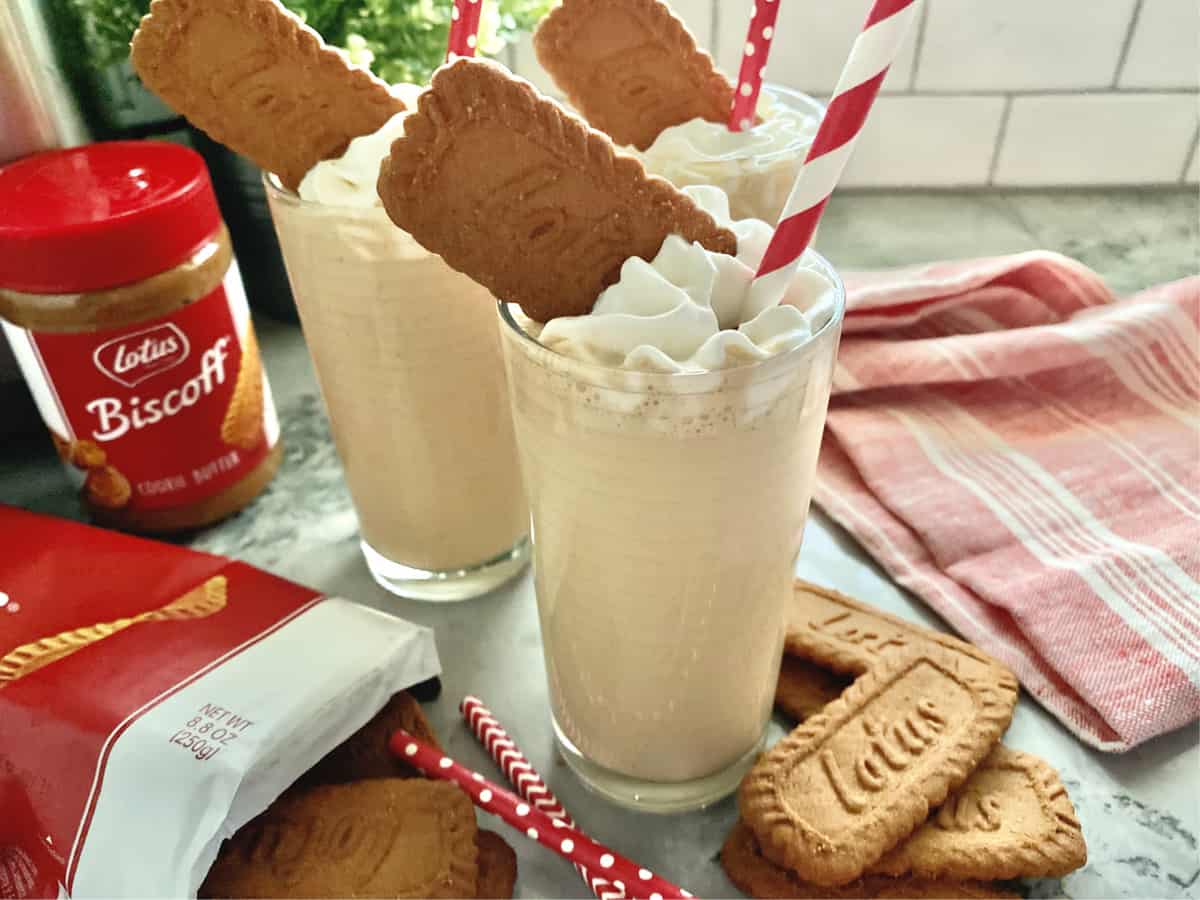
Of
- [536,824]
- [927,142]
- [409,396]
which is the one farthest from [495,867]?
[927,142]

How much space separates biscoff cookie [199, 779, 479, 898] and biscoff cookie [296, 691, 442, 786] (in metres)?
0.02

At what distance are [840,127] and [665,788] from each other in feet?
1.20

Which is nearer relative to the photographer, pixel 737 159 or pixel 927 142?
pixel 737 159

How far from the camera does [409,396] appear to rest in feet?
2.03

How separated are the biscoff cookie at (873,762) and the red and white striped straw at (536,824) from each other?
6 cm

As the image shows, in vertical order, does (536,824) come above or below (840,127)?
below

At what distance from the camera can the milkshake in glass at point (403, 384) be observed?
22.0 inches

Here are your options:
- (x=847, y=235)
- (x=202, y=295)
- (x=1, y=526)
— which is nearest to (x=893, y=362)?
(x=847, y=235)

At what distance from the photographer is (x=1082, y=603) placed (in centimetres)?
64

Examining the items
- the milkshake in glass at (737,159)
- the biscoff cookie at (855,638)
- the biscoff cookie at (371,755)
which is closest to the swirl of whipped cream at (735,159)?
the milkshake in glass at (737,159)

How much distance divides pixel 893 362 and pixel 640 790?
449 mm

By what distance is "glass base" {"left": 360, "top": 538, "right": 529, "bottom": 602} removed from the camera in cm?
71

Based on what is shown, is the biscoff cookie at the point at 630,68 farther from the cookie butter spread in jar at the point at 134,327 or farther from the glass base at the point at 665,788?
the glass base at the point at 665,788

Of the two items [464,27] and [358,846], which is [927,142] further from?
[358,846]
